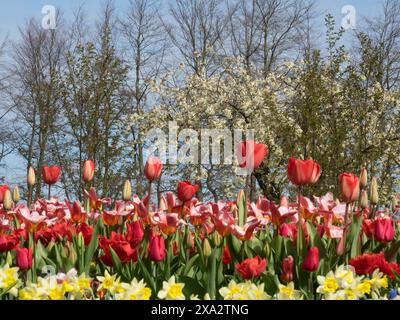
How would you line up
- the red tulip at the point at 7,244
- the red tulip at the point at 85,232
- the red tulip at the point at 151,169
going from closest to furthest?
the red tulip at the point at 7,244
the red tulip at the point at 85,232
the red tulip at the point at 151,169

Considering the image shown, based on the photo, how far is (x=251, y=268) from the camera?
238cm

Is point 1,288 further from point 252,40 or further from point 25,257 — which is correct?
point 252,40

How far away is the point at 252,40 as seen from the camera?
2284cm

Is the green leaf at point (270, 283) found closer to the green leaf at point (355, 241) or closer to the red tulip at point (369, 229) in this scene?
the green leaf at point (355, 241)

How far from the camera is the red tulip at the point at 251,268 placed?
238cm

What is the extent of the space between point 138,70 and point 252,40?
431cm

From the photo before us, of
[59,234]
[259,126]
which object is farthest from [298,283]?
[259,126]

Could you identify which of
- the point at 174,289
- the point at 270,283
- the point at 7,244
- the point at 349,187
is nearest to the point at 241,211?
the point at 349,187

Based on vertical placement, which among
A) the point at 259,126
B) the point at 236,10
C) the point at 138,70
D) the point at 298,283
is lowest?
the point at 298,283

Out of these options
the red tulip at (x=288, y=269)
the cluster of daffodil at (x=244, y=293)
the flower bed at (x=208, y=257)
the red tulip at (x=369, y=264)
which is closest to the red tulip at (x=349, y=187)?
the flower bed at (x=208, y=257)

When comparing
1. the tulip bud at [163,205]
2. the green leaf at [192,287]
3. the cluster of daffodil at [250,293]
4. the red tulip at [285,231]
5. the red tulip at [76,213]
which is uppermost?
the tulip bud at [163,205]

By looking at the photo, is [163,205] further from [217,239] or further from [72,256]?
[72,256]

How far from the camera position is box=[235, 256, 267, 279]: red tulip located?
7.79ft
